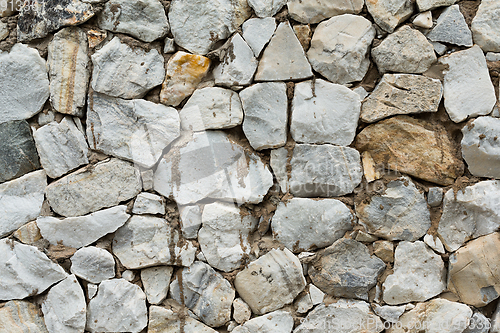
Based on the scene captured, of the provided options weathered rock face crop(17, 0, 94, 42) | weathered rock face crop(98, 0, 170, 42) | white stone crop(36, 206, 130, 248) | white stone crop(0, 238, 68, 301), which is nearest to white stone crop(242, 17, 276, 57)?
weathered rock face crop(98, 0, 170, 42)

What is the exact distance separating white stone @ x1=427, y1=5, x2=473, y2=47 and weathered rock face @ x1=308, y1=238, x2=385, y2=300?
2.77 ft

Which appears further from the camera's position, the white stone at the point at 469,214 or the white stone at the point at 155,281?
the white stone at the point at 155,281

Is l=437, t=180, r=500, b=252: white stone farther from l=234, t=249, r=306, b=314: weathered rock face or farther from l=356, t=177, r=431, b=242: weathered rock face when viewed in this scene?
l=234, t=249, r=306, b=314: weathered rock face

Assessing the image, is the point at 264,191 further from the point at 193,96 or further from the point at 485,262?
the point at 485,262

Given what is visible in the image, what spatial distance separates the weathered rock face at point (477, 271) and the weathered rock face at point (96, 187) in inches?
51.4

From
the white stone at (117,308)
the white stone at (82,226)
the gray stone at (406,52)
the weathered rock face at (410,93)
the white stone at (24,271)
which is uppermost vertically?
the gray stone at (406,52)

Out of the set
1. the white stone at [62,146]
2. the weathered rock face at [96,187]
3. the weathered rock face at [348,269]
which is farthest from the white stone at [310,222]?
the white stone at [62,146]

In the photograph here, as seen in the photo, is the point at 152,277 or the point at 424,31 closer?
the point at 424,31

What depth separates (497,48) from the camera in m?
1.32

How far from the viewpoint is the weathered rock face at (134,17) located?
1.37 m

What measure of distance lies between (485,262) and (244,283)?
93 centimetres

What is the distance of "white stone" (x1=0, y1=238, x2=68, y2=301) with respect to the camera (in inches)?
56.1

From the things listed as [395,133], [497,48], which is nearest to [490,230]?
[395,133]

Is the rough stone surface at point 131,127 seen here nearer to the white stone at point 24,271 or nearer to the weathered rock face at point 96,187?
the weathered rock face at point 96,187
